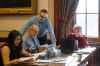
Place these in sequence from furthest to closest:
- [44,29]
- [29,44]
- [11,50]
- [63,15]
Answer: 1. [63,15]
2. [44,29]
3. [29,44]
4. [11,50]

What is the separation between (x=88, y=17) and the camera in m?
5.21

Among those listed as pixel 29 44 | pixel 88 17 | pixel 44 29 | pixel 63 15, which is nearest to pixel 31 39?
pixel 29 44

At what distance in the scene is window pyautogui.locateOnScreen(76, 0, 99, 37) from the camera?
203 inches

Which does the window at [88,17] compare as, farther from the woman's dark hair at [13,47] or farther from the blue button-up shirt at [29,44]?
the woman's dark hair at [13,47]

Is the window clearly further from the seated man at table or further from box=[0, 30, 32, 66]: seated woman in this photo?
box=[0, 30, 32, 66]: seated woman

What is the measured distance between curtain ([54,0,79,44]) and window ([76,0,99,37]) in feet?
0.71

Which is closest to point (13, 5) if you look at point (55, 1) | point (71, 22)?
point (55, 1)

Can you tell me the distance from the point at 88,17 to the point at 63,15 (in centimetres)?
54

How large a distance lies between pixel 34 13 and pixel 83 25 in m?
1.01

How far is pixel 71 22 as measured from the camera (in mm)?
5102

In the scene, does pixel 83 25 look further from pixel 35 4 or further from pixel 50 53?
pixel 50 53

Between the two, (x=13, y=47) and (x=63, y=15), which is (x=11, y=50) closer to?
(x=13, y=47)

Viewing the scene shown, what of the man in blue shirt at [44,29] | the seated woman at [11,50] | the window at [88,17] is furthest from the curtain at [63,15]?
the seated woman at [11,50]

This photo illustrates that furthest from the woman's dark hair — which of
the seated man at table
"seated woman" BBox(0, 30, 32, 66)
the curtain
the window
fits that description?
the window
